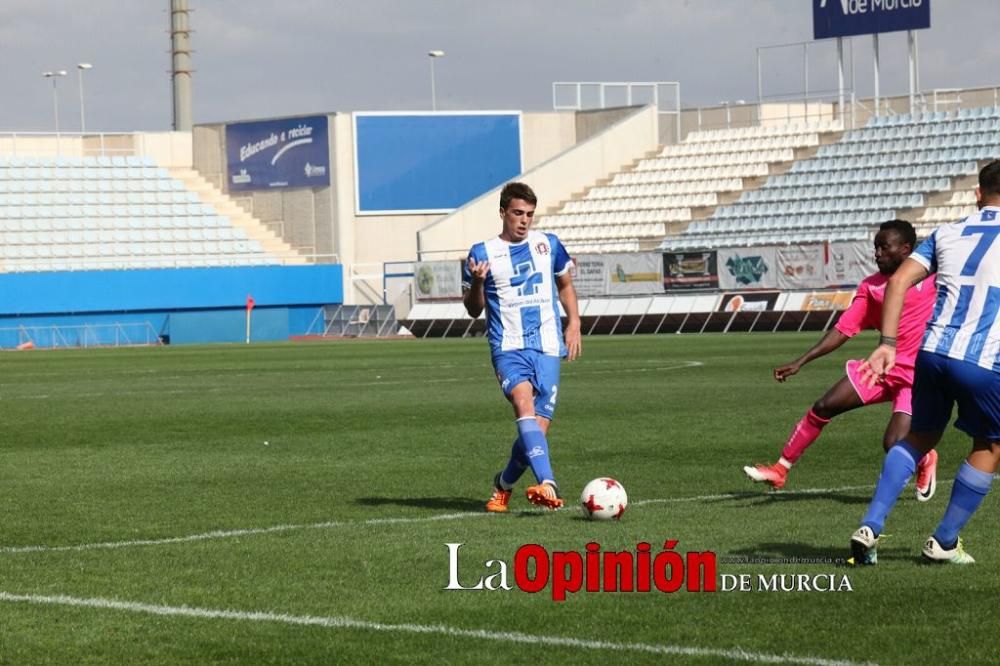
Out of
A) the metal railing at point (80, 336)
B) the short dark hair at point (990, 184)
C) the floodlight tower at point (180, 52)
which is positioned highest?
the floodlight tower at point (180, 52)

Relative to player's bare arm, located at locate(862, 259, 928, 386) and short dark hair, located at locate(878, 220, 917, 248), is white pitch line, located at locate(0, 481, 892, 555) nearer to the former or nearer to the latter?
short dark hair, located at locate(878, 220, 917, 248)

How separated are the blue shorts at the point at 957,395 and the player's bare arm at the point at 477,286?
11.2 feet

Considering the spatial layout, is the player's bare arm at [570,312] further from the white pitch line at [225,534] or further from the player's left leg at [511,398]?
the white pitch line at [225,534]

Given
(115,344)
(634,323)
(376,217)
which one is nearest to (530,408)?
(634,323)

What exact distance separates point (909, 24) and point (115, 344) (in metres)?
29.6

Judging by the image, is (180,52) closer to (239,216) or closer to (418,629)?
(239,216)

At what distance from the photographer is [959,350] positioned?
787cm

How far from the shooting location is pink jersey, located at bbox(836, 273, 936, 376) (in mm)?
11281

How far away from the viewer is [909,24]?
186 ft

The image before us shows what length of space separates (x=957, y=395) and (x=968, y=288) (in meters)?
0.49

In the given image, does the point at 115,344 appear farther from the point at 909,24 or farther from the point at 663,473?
the point at 663,473

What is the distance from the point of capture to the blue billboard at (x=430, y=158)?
68312 millimetres

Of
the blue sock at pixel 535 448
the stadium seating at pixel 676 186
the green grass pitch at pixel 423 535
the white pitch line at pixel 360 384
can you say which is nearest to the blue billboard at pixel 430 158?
the stadium seating at pixel 676 186

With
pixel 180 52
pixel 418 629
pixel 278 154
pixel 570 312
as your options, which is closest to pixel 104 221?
pixel 278 154
